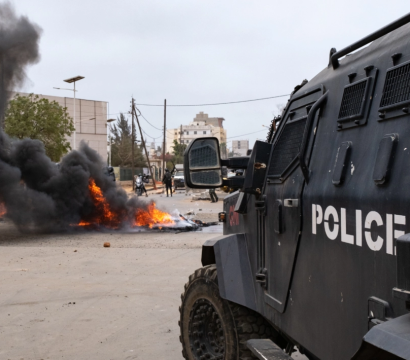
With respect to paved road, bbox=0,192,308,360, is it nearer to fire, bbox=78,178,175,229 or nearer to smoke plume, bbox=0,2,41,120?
fire, bbox=78,178,175,229

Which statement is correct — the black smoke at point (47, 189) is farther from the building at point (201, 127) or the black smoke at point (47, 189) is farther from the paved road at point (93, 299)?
the building at point (201, 127)

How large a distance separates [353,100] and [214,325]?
6.17 feet

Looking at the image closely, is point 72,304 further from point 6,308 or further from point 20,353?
point 20,353

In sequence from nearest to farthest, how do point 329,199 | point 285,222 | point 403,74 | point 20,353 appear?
1. point 403,74
2. point 329,199
3. point 285,222
4. point 20,353

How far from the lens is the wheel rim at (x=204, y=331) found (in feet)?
11.6

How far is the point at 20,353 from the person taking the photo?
4.66 meters

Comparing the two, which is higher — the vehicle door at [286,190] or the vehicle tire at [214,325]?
the vehicle door at [286,190]

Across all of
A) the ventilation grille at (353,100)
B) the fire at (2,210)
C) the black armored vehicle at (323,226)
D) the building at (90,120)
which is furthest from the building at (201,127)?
the ventilation grille at (353,100)

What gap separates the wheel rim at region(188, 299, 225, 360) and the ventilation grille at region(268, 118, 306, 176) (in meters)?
1.09

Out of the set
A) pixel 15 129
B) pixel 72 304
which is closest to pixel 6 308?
pixel 72 304

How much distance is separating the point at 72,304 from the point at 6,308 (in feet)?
2.42

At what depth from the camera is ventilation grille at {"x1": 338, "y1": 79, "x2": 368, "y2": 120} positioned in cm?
232

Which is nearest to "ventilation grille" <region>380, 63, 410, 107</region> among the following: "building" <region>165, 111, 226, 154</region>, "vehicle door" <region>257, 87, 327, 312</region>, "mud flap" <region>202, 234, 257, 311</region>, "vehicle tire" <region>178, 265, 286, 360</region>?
"vehicle door" <region>257, 87, 327, 312</region>

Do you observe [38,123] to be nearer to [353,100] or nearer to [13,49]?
[13,49]
